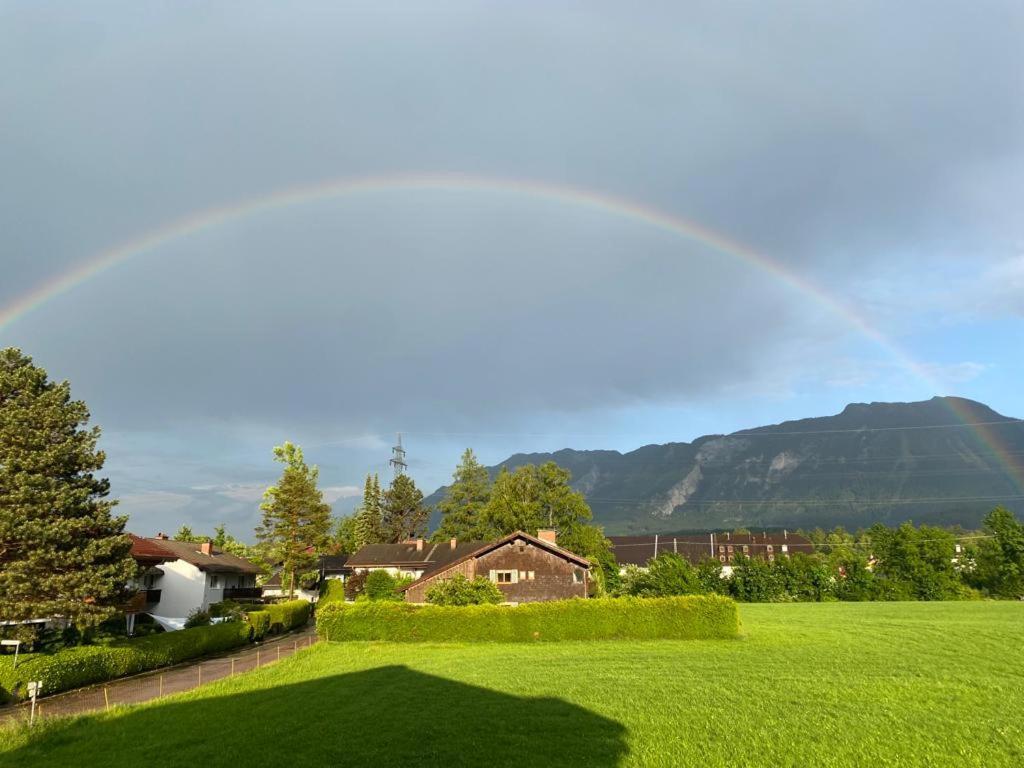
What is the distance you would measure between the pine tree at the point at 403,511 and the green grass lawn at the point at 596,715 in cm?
8577

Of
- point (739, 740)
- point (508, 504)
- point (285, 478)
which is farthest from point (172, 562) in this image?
point (739, 740)

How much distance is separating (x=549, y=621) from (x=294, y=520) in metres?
40.8

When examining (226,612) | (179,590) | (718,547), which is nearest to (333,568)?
(179,590)

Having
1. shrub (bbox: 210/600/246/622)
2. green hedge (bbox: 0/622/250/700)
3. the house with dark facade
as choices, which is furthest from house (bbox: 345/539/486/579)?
green hedge (bbox: 0/622/250/700)

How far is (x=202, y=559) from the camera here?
62375 millimetres

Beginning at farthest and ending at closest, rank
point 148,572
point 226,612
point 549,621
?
point 148,572 < point 226,612 < point 549,621

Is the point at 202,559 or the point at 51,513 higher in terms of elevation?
the point at 51,513

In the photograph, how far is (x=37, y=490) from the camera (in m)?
28.9

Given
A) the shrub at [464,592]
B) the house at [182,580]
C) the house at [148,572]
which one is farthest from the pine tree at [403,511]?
the shrub at [464,592]

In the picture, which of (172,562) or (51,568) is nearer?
(51,568)

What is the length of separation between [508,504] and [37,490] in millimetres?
60042

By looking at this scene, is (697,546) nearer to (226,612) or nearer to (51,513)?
(226,612)

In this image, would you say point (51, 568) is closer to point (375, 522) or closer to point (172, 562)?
point (172, 562)

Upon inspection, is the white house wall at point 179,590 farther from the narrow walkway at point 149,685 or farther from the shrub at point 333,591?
the narrow walkway at point 149,685
